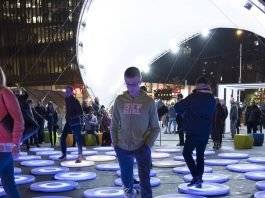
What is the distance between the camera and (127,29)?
14102 millimetres

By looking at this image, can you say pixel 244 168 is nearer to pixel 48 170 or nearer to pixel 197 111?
pixel 197 111

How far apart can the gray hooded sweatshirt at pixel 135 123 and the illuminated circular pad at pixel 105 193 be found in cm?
158

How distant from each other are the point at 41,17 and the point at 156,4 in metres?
61.1

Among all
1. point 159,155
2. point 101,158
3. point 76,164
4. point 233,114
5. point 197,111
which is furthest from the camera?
point 233,114

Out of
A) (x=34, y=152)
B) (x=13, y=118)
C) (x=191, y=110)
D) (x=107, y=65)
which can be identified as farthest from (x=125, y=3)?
(x=13, y=118)

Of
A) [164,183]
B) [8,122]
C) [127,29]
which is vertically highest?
[127,29]

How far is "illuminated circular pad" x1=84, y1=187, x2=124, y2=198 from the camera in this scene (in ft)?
19.7

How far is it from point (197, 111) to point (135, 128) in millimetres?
1737

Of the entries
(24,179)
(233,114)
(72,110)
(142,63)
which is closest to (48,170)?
(24,179)

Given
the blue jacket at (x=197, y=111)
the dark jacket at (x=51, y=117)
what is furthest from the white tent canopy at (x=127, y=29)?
the blue jacket at (x=197, y=111)

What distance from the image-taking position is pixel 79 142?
9.27 m

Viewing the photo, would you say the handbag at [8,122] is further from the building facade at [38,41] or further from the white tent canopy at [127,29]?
the building facade at [38,41]

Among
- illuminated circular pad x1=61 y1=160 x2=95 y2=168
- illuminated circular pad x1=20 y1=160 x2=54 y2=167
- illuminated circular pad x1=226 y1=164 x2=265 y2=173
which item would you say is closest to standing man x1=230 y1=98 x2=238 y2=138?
illuminated circular pad x1=226 y1=164 x2=265 y2=173

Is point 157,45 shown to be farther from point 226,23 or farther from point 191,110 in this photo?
point 191,110
